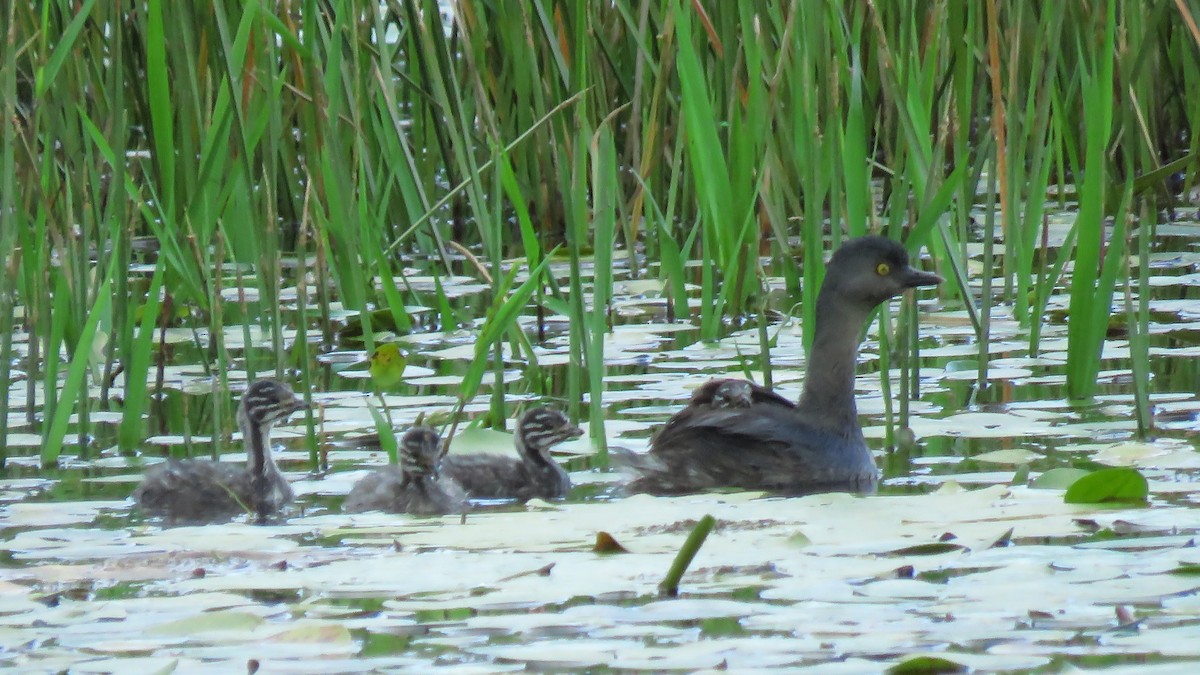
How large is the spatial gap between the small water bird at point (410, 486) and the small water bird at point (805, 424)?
0.59m

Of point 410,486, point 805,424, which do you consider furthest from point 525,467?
point 805,424

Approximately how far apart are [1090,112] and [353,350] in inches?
117

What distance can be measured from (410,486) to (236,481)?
506 millimetres

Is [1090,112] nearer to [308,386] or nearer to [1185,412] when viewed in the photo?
[1185,412]

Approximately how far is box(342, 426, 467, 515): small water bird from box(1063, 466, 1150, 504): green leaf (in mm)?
1550

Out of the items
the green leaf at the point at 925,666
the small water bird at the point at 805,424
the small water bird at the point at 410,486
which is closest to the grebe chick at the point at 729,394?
the small water bird at the point at 805,424

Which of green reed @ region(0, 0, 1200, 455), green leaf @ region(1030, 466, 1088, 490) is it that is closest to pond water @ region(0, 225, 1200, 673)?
green leaf @ region(1030, 466, 1088, 490)

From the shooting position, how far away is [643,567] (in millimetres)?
4316

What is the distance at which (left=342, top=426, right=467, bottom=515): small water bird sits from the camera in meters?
5.39

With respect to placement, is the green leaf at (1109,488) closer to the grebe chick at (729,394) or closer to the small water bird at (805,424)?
the small water bird at (805,424)

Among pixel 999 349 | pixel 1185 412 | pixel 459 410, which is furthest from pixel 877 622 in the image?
pixel 999 349

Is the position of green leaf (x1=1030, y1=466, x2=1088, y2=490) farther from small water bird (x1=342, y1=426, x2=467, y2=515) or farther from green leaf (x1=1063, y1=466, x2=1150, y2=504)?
small water bird (x1=342, y1=426, x2=467, y2=515)

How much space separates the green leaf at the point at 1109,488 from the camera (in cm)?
486

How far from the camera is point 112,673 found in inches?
140
